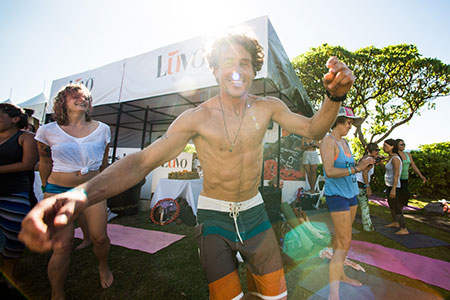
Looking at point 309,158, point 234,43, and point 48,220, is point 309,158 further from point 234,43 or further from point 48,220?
point 48,220

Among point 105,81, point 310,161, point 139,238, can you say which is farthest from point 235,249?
point 310,161

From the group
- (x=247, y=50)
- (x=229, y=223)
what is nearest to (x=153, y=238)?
(x=229, y=223)

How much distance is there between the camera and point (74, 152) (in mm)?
2371

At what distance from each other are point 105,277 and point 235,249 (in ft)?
7.09

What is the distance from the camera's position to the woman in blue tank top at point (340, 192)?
2416mm

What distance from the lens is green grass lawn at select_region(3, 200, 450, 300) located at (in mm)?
2426

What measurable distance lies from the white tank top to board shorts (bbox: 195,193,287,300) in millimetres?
1705

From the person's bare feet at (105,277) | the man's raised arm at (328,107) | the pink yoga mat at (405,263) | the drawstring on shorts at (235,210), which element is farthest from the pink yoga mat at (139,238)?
the pink yoga mat at (405,263)

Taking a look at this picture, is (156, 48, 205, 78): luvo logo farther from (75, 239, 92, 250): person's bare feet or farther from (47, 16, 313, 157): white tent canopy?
(75, 239, 92, 250): person's bare feet

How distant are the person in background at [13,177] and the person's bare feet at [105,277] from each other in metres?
0.92

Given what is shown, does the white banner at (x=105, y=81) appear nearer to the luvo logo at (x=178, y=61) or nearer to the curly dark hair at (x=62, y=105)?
the luvo logo at (x=178, y=61)

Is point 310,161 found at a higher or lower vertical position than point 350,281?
higher

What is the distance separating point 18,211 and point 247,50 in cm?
314

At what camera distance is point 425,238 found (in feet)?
16.0
